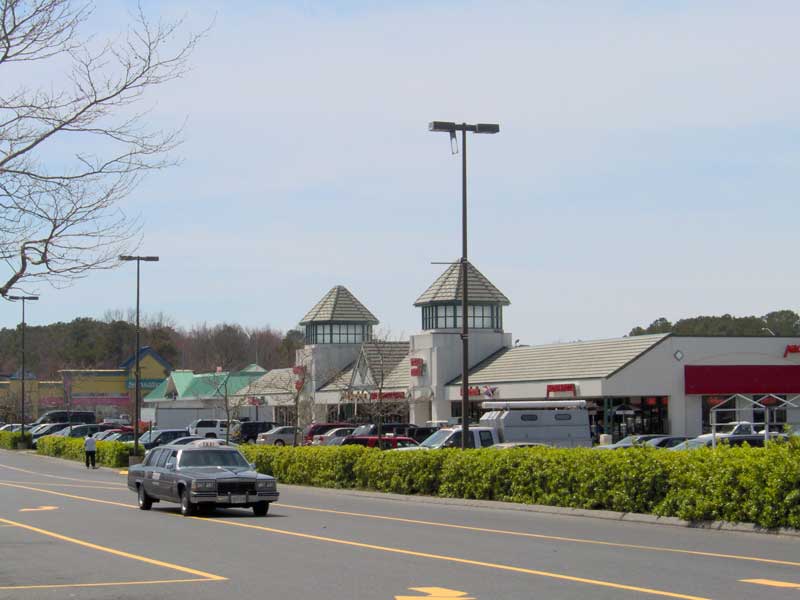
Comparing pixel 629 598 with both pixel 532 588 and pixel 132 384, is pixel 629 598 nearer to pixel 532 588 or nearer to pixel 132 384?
pixel 532 588

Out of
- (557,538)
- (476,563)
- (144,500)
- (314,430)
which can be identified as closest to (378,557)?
→ (476,563)

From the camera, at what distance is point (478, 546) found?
1766 centimetres

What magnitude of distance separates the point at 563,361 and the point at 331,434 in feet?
40.5

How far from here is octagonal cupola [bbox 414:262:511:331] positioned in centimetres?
7075

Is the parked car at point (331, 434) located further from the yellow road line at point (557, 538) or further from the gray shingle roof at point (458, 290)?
the yellow road line at point (557, 538)

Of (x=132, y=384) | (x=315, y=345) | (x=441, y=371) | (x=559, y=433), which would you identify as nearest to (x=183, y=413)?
(x=315, y=345)

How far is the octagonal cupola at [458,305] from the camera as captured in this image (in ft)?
232

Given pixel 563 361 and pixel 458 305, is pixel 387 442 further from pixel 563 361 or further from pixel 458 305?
pixel 458 305

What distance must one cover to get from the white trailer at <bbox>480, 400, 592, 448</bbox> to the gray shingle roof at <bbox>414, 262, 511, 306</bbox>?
30230mm

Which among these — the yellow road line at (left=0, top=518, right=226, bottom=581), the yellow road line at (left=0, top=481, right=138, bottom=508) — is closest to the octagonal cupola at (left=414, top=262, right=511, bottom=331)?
the yellow road line at (left=0, top=481, right=138, bottom=508)

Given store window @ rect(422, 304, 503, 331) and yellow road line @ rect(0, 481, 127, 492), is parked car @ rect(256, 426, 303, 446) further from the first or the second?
yellow road line @ rect(0, 481, 127, 492)

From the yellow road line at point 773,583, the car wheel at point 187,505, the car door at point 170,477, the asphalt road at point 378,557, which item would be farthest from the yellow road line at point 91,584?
the car door at point 170,477

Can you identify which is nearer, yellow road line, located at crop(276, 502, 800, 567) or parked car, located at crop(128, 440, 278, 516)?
yellow road line, located at crop(276, 502, 800, 567)

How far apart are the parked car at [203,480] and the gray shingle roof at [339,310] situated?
55691mm
